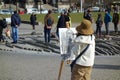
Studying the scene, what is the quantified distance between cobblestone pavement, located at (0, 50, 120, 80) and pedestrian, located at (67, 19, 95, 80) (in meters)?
4.00

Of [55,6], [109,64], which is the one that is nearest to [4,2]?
[55,6]

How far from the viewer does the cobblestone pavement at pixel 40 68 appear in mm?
14188

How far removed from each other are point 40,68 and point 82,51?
6486 millimetres

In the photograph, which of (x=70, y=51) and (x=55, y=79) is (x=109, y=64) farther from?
(x=70, y=51)

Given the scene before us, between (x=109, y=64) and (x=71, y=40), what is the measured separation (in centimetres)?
736

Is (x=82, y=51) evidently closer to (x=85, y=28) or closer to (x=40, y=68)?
(x=85, y=28)

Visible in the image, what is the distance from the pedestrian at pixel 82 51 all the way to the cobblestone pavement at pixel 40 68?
4.00 m

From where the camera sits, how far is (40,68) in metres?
16.2

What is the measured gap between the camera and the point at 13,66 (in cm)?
1689

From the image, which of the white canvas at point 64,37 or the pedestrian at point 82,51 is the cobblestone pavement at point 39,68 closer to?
the white canvas at point 64,37

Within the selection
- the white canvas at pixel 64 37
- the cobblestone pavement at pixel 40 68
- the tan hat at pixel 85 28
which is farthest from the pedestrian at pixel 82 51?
the cobblestone pavement at pixel 40 68

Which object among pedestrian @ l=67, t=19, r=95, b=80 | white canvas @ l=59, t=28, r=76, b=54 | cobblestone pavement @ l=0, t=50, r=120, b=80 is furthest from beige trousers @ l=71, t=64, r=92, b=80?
cobblestone pavement @ l=0, t=50, r=120, b=80

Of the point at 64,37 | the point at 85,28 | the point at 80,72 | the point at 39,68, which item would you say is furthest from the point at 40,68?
the point at 85,28

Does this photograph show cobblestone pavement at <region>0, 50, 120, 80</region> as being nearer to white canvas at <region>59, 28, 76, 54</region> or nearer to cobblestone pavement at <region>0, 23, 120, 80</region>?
cobblestone pavement at <region>0, 23, 120, 80</region>
